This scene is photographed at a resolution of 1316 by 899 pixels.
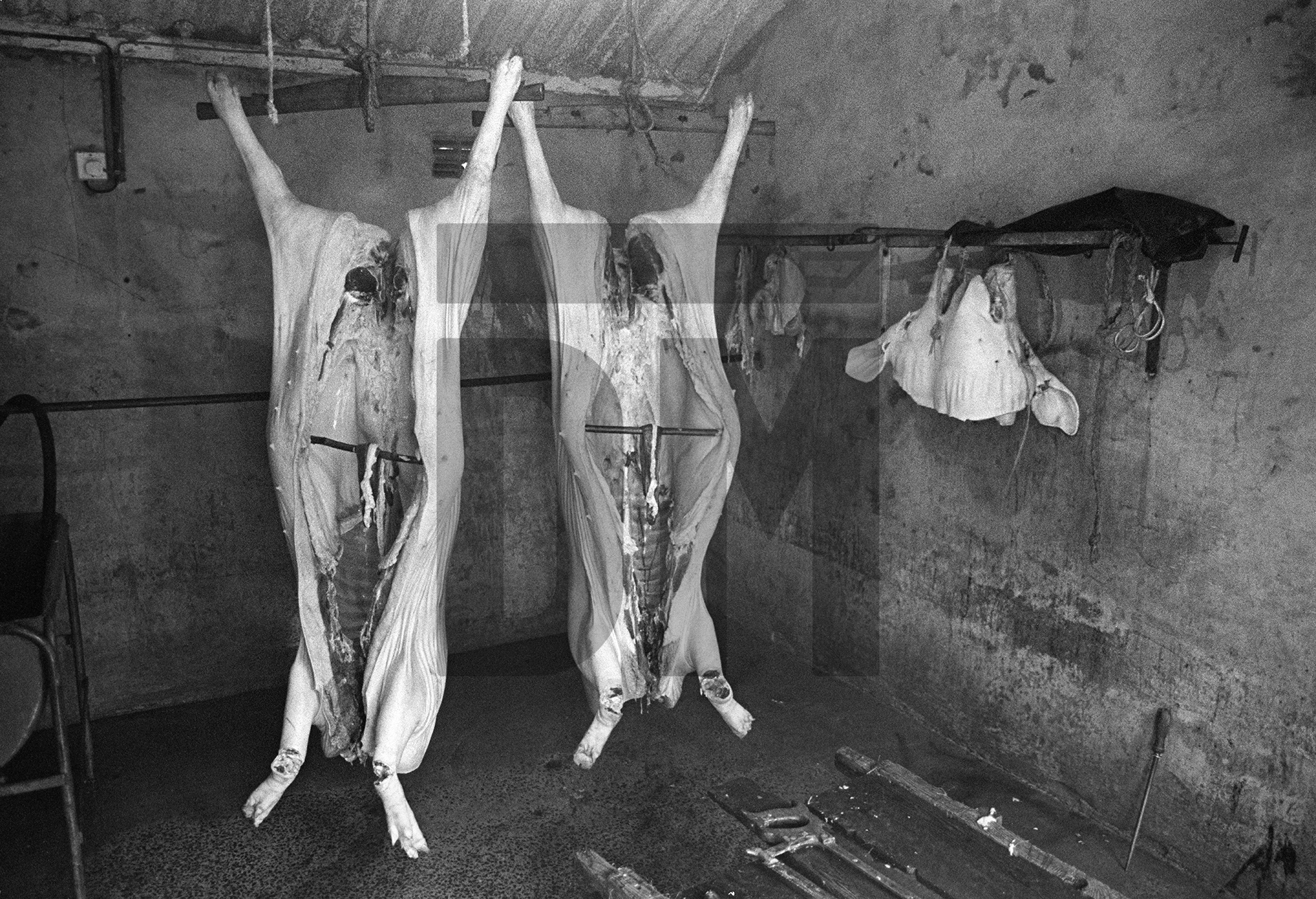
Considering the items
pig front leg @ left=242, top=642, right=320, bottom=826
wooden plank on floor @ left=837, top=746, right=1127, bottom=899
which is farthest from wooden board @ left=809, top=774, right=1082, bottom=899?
pig front leg @ left=242, top=642, right=320, bottom=826

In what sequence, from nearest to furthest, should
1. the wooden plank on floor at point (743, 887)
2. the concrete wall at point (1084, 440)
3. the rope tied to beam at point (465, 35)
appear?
the concrete wall at point (1084, 440)
the wooden plank on floor at point (743, 887)
the rope tied to beam at point (465, 35)

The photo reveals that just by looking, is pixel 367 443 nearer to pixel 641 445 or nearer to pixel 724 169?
pixel 641 445

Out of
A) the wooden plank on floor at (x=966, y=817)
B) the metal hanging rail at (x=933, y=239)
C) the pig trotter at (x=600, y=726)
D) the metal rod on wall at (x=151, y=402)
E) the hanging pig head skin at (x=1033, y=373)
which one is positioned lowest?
the wooden plank on floor at (x=966, y=817)

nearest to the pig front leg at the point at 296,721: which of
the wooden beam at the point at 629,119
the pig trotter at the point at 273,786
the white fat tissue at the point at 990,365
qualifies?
the pig trotter at the point at 273,786

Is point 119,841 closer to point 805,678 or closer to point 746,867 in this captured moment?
point 746,867

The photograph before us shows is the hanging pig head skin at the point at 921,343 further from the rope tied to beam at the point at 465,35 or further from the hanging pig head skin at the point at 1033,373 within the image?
the rope tied to beam at the point at 465,35

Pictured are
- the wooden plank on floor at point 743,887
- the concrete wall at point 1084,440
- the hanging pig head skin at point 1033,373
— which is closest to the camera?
the concrete wall at point 1084,440

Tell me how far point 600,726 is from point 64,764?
5.03 ft

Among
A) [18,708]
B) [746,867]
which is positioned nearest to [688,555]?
[746,867]

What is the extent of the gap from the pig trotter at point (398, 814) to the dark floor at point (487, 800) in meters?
0.06

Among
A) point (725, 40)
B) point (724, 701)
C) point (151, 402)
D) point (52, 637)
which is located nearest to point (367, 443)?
point (151, 402)

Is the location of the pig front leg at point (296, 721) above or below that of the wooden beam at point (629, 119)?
below

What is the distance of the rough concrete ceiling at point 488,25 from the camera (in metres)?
3.38

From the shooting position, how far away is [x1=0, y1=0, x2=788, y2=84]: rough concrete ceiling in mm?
3379
